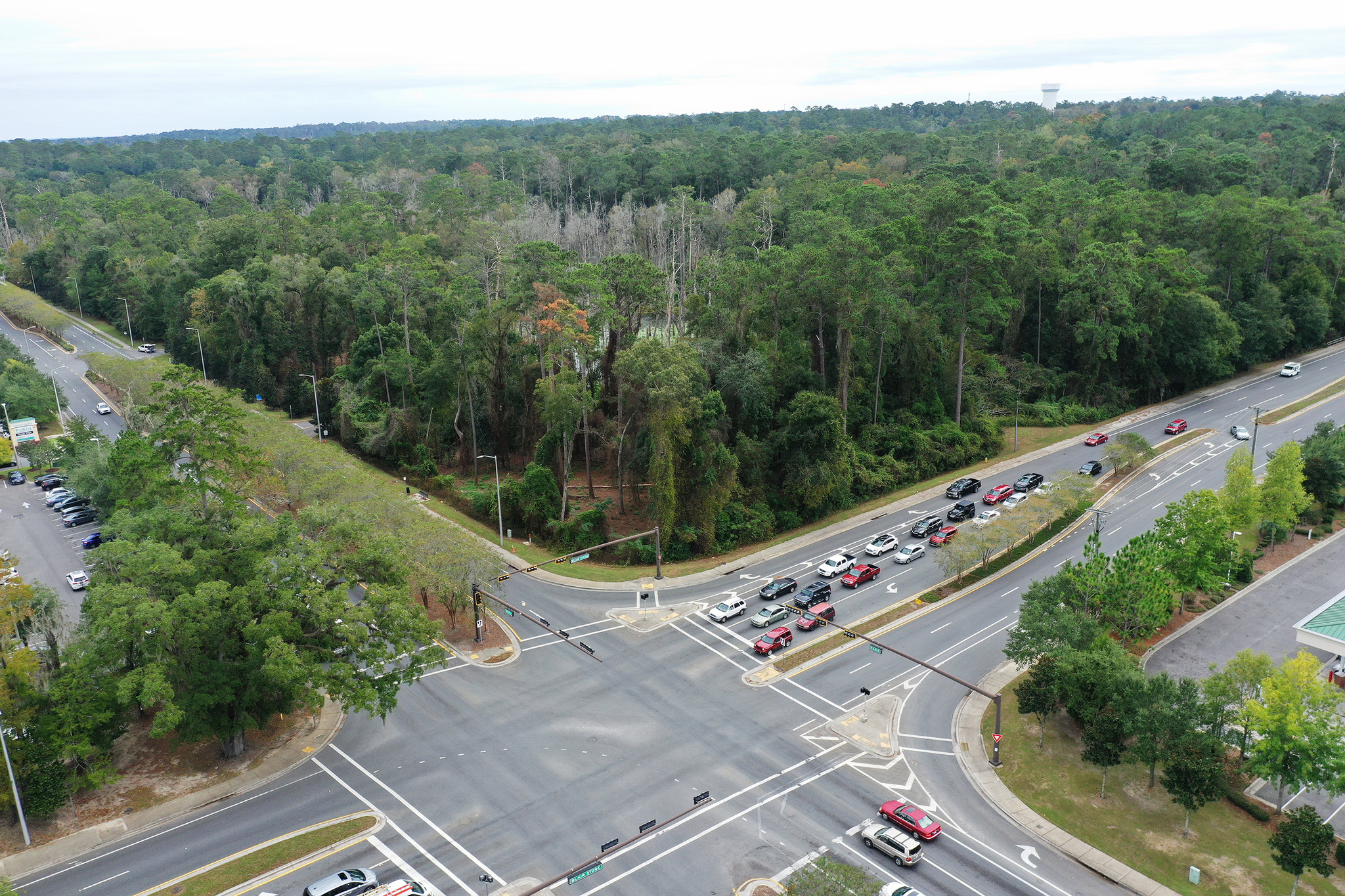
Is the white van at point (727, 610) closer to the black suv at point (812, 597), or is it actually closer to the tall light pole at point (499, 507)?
the black suv at point (812, 597)

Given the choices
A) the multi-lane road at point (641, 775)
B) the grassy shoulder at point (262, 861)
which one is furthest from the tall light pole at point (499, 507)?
the grassy shoulder at point (262, 861)

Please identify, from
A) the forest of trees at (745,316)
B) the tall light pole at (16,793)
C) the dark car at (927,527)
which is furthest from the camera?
the forest of trees at (745,316)

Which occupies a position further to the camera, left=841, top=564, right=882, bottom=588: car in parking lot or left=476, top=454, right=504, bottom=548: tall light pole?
left=476, top=454, right=504, bottom=548: tall light pole

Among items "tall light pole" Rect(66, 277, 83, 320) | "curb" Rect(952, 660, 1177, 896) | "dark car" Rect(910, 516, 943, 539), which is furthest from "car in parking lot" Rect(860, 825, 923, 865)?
"tall light pole" Rect(66, 277, 83, 320)

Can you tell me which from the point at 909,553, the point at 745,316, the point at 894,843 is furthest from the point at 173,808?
the point at 745,316

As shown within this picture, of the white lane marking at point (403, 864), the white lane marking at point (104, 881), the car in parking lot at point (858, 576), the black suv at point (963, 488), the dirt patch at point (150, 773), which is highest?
the black suv at point (963, 488)

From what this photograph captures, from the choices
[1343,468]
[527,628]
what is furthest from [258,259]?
[1343,468]

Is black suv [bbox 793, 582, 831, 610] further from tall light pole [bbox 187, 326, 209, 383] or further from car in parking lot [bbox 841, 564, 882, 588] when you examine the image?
tall light pole [bbox 187, 326, 209, 383]
